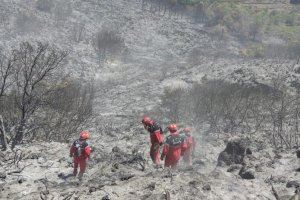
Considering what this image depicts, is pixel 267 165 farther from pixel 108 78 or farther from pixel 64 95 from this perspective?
pixel 108 78

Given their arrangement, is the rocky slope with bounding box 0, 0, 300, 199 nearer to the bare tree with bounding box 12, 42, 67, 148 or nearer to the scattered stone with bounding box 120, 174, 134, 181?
the scattered stone with bounding box 120, 174, 134, 181

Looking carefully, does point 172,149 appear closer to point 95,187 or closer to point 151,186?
point 151,186

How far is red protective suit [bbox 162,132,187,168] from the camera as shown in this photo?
12.0 m

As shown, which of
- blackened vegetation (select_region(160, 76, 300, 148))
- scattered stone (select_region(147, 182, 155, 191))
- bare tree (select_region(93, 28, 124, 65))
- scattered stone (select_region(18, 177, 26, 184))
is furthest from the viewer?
bare tree (select_region(93, 28, 124, 65))

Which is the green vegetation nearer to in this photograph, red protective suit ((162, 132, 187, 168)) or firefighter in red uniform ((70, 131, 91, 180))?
red protective suit ((162, 132, 187, 168))

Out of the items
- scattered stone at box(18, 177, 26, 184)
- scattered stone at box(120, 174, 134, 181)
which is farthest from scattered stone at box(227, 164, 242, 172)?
scattered stone at box(18, 177, 26, 184)

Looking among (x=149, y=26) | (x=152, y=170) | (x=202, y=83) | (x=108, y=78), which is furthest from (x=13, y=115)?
(x=149, y=26)

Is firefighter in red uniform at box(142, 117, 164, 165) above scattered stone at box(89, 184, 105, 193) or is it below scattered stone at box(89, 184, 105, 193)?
above

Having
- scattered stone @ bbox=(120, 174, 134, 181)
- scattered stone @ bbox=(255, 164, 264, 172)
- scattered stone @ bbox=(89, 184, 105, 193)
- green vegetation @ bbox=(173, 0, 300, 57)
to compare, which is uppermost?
green vegetation @ bbox=(173, 0, 300, 57)

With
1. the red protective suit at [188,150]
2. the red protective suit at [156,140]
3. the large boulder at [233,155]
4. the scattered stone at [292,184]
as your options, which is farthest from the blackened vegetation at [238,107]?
the scattered stone at [292,184]

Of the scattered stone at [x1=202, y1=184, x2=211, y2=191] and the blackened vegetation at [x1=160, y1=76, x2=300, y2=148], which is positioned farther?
the blackened vegetation at [x1=160, y1=76, x2=300, y2=148]

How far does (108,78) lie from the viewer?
1515 inches

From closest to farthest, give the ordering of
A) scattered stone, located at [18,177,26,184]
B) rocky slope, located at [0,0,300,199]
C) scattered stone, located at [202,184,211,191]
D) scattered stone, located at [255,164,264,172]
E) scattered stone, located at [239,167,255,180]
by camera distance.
Result: 1. scattered stone, located at [202,184,211,191]
2. rocky slope, located at [0,0,300,199]
3. scattered stone, located at [18,177,26,184]
4. scattered stone, located at [239,167,255,180]
5. scattered stone, located at [255,164,264,172]

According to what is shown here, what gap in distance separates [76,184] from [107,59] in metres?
33.4
